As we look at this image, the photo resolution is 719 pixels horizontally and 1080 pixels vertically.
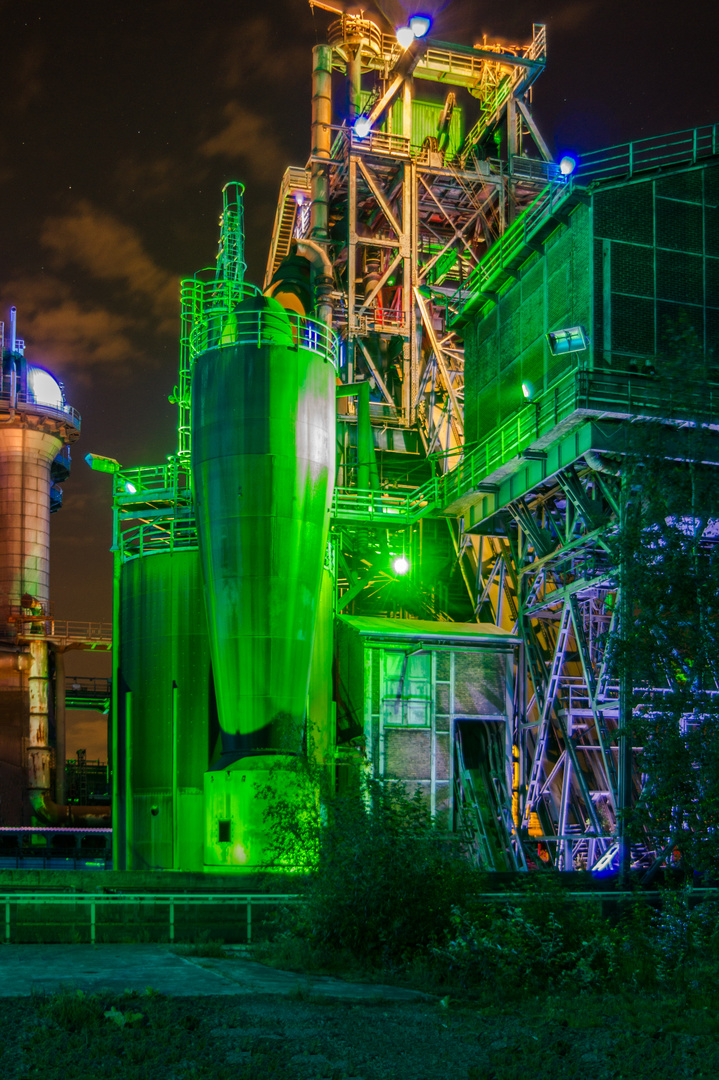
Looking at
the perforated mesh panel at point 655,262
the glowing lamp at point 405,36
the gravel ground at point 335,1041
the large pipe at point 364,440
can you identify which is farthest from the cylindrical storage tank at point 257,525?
the glowing lamp at point 405,36

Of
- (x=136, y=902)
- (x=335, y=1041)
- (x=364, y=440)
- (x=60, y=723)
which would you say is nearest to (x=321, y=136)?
(x=364, y=440)

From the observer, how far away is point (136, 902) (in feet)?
74.3

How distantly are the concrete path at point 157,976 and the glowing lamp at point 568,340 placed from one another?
19.9 m

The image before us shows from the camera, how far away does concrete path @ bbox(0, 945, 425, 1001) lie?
51.8ft

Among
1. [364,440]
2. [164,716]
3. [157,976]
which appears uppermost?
[364,440]

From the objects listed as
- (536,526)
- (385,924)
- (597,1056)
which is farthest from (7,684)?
(597,1056)

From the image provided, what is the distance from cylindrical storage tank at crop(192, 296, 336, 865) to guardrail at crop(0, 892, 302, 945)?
8.03 meters

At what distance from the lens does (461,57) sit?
58.7 m

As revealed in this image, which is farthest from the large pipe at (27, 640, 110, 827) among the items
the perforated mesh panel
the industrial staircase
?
the perforated mesh panel

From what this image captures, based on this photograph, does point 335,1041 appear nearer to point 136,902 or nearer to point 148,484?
point 136,902

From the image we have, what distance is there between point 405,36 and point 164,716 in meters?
33.1

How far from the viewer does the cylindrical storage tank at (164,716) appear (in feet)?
120

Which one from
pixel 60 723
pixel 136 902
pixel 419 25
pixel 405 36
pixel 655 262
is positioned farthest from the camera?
pixel 60 723

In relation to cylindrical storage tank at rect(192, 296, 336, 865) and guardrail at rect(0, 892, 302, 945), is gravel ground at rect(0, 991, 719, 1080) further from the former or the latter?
cylindrical storage tank at rect(192, 296, 336, 865)
